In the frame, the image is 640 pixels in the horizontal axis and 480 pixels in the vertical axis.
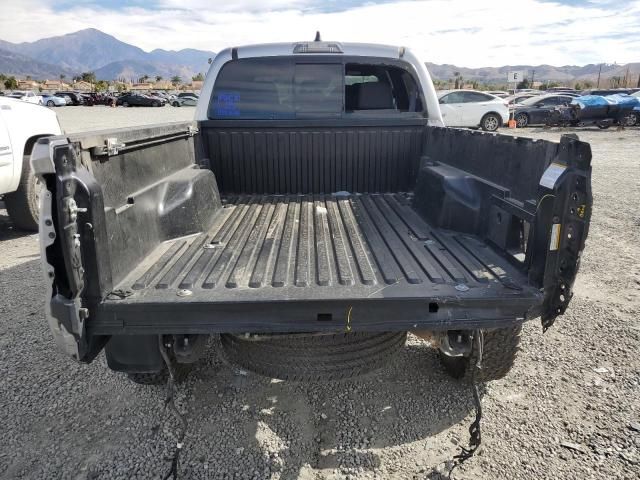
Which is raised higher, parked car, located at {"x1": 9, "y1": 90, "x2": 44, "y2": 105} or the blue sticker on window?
parked car, located at {"x1": 9, "y1": 90, "x2": 44, "y2": 105}

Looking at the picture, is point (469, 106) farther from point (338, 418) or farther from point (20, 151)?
point (338, 418)

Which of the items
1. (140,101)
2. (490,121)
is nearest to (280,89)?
(490,121)

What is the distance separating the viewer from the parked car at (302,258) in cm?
195

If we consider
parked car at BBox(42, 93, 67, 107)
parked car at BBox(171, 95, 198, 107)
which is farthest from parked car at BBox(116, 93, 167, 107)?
parked car at BBox(42, 93, 67, 107)

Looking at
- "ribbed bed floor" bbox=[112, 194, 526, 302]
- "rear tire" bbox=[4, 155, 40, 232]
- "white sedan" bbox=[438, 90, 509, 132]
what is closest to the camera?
"ribbed bed floor" bbox=[112, 194, 526, 302]

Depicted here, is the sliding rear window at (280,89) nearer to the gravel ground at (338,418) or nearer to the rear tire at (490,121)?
the gravel ground at (338,418)

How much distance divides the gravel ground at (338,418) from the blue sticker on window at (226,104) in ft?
6.49

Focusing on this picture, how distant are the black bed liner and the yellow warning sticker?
22 cm

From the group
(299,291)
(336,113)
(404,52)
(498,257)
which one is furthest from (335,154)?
(299,291)

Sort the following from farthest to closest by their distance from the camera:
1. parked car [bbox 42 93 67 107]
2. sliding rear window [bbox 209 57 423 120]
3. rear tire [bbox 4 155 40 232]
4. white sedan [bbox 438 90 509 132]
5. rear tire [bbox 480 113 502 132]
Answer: parked car [bbox 42 93 67 107] → rear tire [bbox 480 113 502 132] → white sedan [bbox 438 90 509 132] → rear tire [bbox 4 155 40 232] → sliding rear window [bbox 209 57 423 120]

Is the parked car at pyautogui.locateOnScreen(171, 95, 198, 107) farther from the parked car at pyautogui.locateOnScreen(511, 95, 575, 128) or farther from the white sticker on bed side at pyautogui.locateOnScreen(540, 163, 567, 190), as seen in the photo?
the white sticker on bed side at pyautogui.locateOnScreen(540, 163, 567, 190)

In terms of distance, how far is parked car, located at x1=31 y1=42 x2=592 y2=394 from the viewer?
195cm

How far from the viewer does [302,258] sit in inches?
101

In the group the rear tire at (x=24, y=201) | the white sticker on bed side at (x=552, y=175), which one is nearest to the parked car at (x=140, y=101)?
the rear tire at (x=24, y=201)
